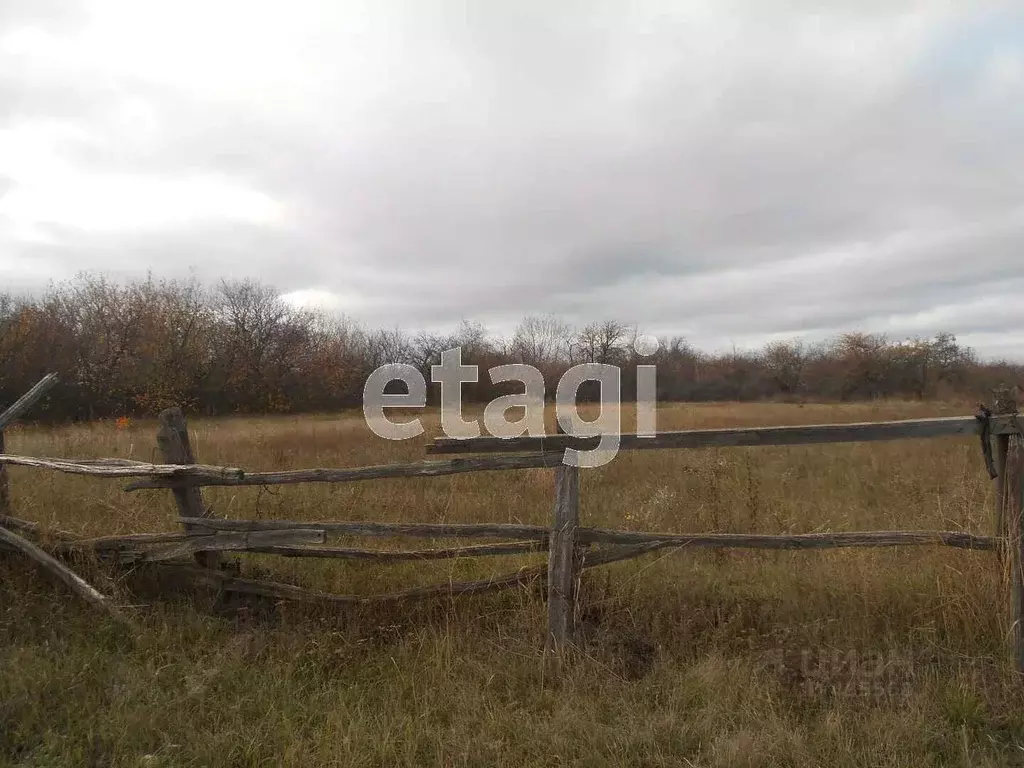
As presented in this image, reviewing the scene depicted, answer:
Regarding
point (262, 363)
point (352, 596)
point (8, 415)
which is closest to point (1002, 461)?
point (352, 596)

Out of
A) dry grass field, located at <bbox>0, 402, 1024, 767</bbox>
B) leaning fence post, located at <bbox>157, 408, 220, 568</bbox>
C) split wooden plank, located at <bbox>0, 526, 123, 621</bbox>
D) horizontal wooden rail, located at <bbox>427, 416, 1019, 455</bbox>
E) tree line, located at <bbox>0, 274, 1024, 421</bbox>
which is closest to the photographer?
dry grass field, located at <bbox>0, 402, 1024, 767</bbox>

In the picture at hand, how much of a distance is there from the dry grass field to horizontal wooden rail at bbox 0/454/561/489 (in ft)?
2.70

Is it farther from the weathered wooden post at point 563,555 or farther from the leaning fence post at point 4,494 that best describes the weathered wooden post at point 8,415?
the weathered wooden post at point 563,555

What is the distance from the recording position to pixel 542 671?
3428 millimetres

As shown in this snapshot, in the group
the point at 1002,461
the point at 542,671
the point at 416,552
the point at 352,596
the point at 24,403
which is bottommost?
the point at 542,671

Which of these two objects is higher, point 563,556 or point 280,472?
point 280,472

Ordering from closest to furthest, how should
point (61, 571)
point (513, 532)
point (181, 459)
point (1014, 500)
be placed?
point (1014, 500) → point (513, 532) → point (61, 571) → point (181, 459)

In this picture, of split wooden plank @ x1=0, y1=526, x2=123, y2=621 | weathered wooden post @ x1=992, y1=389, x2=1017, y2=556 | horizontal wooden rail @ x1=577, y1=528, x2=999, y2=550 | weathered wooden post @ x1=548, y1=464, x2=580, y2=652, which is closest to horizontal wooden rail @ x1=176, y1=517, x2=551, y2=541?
weathered wooden post @ x1=548, y1=464, x2=580, y2=652

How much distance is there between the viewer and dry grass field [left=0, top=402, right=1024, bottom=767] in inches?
110

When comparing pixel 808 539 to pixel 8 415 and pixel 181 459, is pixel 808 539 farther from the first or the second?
pixel 8 415

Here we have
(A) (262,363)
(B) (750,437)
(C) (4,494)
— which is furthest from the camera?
(A) (262,363)

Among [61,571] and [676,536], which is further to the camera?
[61,571]

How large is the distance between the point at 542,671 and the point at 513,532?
880 mm

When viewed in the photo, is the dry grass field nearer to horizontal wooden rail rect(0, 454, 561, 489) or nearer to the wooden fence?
the wooden fence
